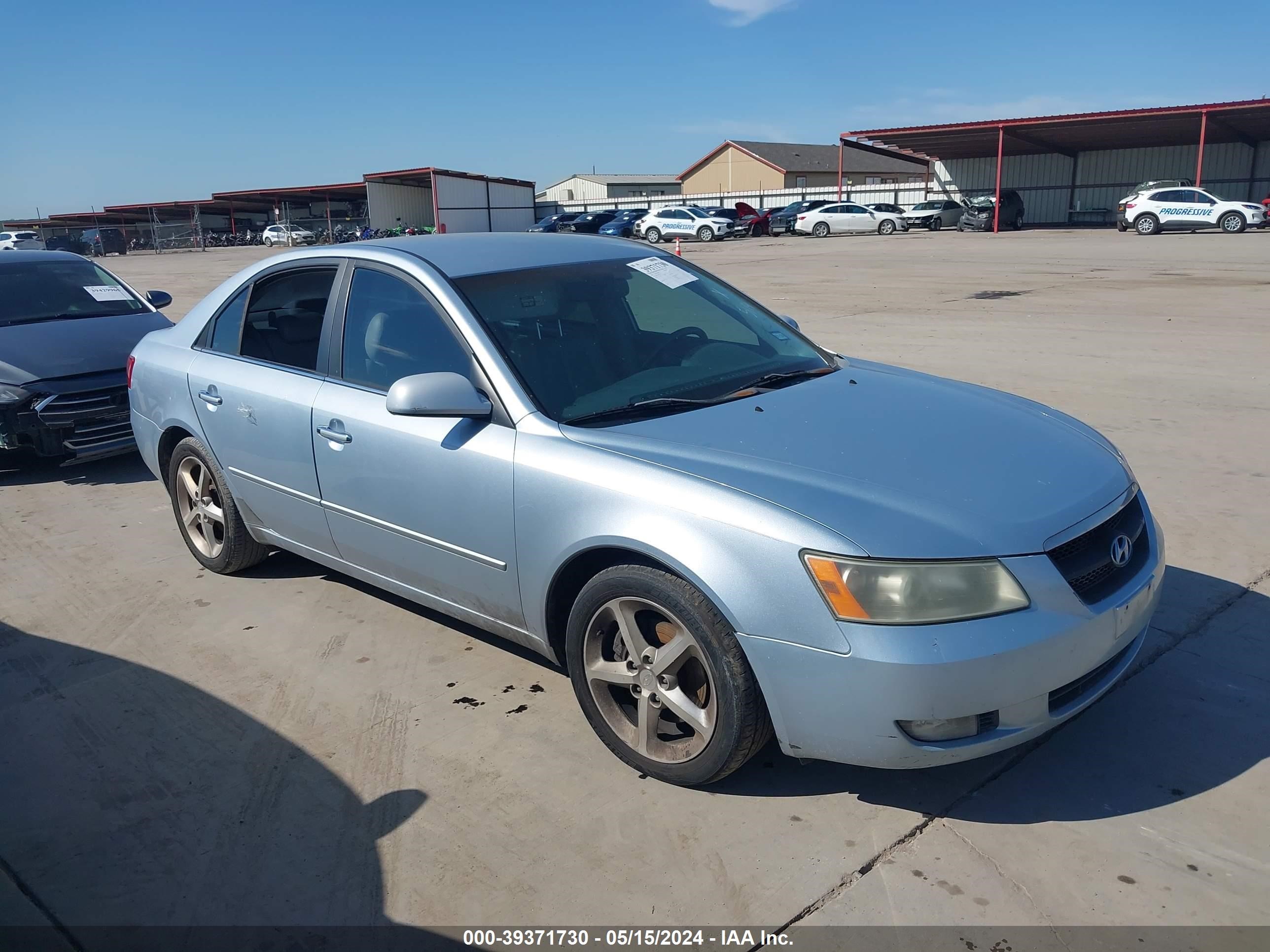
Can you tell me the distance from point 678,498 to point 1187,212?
117ft

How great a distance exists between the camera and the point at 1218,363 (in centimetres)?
919

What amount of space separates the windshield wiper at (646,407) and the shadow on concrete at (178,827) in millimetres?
1347

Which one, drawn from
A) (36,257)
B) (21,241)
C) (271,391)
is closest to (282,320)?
(271,391)

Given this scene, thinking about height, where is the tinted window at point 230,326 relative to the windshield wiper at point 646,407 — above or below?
above

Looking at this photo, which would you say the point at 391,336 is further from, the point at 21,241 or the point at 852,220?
the point at 21,241

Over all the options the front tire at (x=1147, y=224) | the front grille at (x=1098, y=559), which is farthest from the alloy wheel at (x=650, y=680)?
the front tire at (x=1147, y=224)

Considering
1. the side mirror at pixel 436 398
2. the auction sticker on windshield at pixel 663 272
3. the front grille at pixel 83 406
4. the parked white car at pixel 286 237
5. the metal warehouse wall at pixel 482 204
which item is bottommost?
the front grille at pixel 83 406

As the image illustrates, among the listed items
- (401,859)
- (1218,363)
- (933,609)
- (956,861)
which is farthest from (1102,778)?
(1218,363)

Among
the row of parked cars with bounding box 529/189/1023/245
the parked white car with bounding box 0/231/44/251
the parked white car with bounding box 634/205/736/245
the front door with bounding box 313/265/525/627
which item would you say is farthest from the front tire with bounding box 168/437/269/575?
the parked white car with bounding box 0/231/44/251

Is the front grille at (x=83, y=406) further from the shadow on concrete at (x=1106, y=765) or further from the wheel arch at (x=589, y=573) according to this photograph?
the shadow on concrete at (x=1106, y=765)

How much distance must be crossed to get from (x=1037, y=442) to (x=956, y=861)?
139 cm

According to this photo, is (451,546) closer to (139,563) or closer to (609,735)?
(609,735)

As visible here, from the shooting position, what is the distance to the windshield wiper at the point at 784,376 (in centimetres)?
372

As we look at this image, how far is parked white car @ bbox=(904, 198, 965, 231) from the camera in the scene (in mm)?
42500
